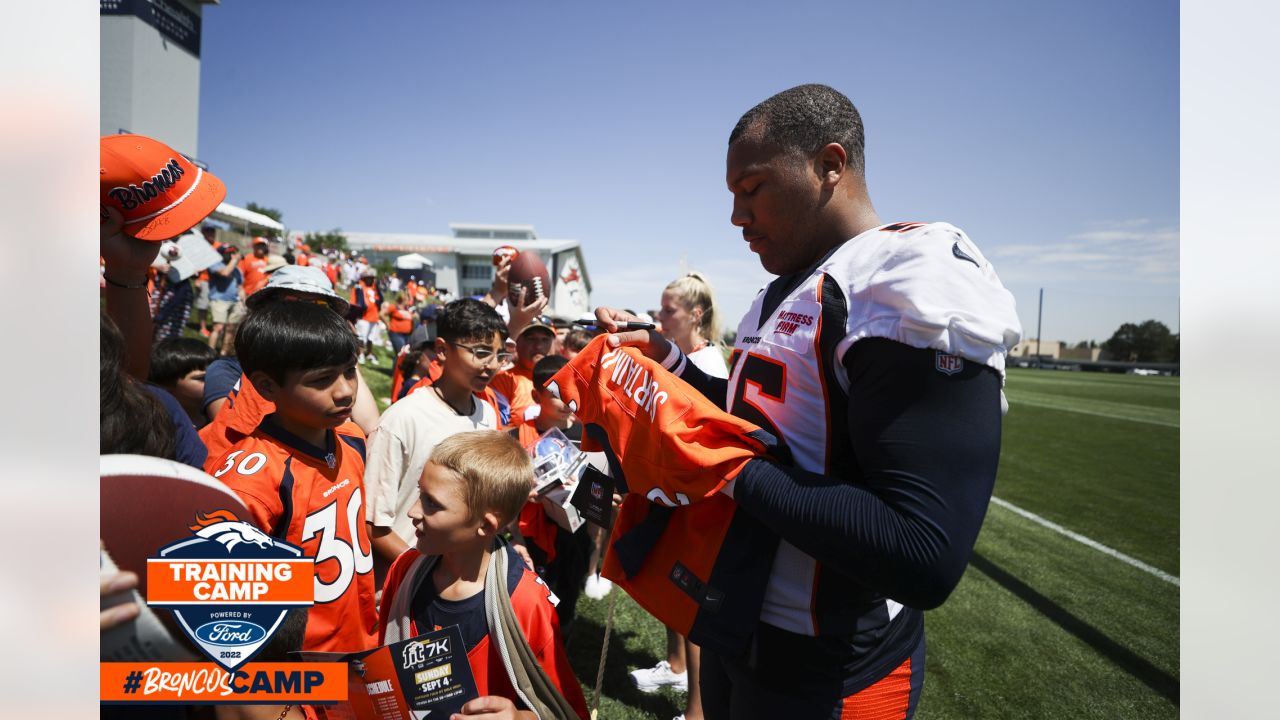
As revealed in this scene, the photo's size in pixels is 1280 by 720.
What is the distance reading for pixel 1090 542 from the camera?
23.5 feet

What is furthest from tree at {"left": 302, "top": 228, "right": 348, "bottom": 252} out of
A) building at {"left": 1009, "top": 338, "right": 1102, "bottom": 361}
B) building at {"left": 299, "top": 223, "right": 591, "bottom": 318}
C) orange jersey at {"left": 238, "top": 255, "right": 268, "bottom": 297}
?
building at {"left": 1009, "top": 338, "right": 1102, "bottom": 361}

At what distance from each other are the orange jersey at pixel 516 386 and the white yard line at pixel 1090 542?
6446 millimetres

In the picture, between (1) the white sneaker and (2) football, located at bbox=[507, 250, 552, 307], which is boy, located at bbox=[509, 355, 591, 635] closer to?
(2) football, located at bbox=[507, 250, 552, 307]

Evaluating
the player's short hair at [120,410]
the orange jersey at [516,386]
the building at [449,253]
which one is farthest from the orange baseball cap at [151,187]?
the building at [449,253]

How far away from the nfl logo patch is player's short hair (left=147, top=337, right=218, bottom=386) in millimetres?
3798

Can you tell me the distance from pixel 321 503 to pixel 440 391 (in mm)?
1258

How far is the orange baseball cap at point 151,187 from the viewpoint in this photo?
57.7 inches

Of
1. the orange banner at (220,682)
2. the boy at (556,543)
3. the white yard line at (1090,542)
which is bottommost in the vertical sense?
the white yard line at (1090,542)

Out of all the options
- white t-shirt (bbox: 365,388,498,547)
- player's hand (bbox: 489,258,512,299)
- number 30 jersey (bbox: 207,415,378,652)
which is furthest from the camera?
player's hand (bbox: 489,258,512,299)

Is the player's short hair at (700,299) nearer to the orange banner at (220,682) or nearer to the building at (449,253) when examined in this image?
the orange banner at (220,682)

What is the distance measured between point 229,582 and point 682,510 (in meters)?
0.92

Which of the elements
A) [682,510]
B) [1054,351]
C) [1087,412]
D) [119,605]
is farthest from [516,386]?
[1054,351]

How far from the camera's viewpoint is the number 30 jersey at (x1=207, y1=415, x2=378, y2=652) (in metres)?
1.67

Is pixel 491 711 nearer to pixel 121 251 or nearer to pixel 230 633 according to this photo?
pixel 230 633
